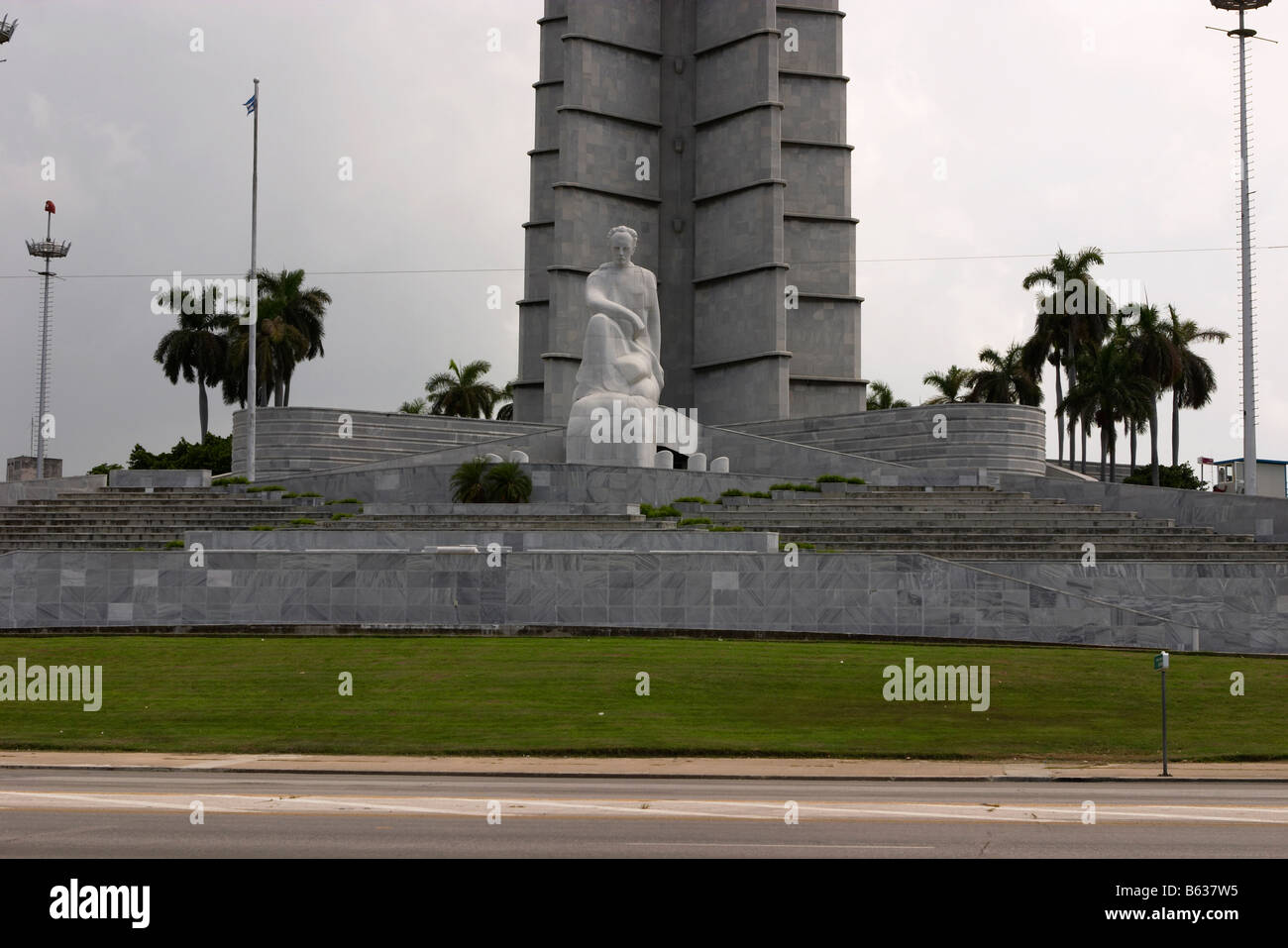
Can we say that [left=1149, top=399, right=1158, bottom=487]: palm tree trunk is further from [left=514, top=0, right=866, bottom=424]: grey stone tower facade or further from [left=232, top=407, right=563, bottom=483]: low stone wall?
[left=232, top=407, right=563, bottom=483]: low stone wall

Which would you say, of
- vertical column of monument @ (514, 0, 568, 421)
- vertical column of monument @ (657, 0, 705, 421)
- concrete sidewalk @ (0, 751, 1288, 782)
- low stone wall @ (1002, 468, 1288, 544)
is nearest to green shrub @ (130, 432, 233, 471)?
vertical column of monument @ (514, 0, 568, 421)

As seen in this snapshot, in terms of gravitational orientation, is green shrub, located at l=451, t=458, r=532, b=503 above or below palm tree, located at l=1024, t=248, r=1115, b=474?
below

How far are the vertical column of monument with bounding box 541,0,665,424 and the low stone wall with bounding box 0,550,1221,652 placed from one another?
30852 mm

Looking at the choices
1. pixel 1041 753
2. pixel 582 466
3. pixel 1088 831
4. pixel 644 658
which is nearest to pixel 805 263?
pixel 582 466

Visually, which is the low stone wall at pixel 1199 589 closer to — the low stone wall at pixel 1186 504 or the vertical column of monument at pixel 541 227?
the low stone wall at pixel 1186 504

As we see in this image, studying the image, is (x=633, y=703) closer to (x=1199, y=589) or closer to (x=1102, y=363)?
(x=1199, y=589)

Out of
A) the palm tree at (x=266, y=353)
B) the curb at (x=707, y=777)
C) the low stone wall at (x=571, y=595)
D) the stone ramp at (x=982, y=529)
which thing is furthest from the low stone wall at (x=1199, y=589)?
the palm tree at (x=266, y=353)

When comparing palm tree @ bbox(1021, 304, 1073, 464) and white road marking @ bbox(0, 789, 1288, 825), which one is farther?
palm tree @ bbox(1021, 304, 1073, 464)

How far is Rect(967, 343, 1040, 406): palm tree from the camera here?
7456cm

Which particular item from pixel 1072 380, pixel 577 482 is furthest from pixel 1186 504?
pixel 1072 380

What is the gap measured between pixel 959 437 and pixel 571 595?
2029 centimetres

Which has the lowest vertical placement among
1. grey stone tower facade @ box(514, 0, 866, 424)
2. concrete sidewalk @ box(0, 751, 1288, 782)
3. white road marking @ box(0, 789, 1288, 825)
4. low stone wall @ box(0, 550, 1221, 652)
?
concrete sidewalk @ box(0, 751, 1288, 782)

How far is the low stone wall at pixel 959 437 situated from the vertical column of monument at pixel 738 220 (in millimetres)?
11926

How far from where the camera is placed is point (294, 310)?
73.8 meters
